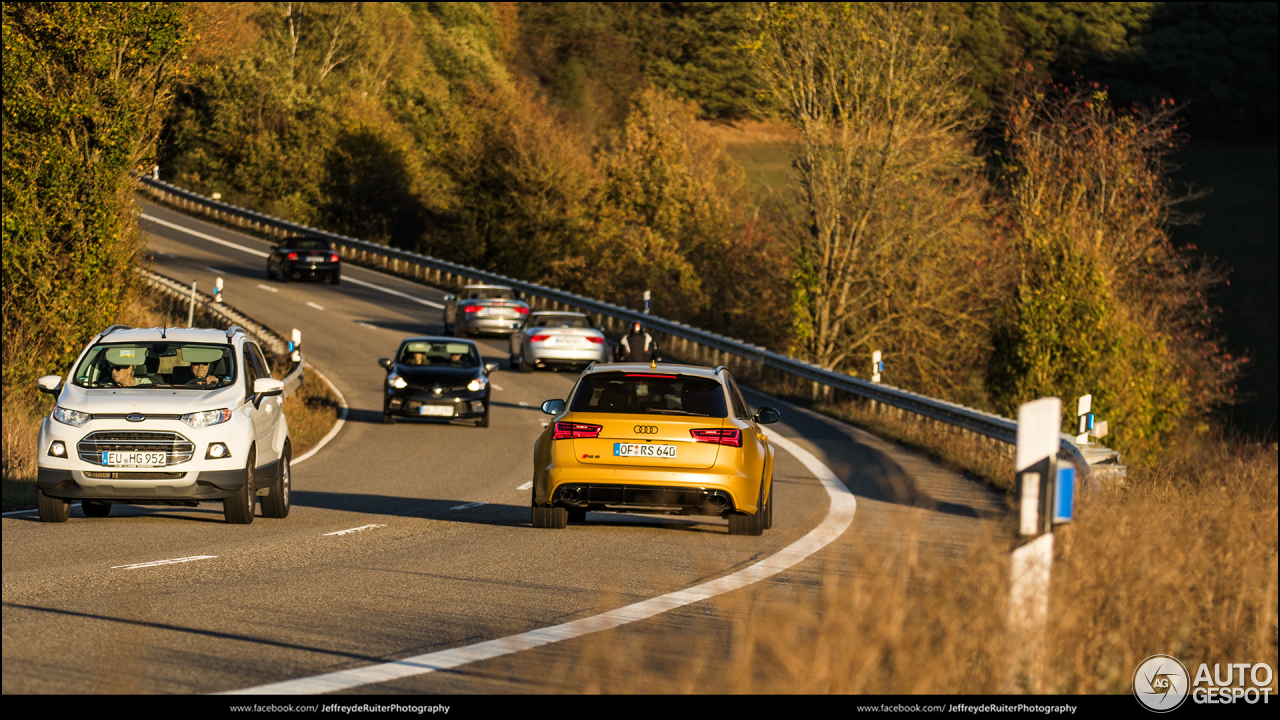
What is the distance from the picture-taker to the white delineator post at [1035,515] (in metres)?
6.05

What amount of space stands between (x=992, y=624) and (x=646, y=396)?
7.89m

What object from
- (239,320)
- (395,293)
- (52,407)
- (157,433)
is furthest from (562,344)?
(157,433)

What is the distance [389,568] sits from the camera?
36.0 feet

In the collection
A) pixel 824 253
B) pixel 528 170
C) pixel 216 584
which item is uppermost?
pixel 528 170

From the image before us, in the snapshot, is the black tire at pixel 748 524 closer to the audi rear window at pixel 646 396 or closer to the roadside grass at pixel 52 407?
the audi rear window at pixel 646 396

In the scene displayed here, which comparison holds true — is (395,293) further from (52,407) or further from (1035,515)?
(1035,515)

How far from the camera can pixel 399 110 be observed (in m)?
82.1

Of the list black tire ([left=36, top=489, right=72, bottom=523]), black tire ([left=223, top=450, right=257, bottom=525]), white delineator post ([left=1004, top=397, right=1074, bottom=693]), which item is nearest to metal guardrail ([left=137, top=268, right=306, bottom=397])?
black tire ([left=223, top=450, right=257, bottom=525])

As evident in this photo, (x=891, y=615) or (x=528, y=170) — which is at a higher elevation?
(x=528, y=170)

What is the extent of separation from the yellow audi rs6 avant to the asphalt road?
15.1 inches

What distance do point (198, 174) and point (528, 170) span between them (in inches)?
807

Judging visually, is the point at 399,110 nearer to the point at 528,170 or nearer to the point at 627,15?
the point at 528,170

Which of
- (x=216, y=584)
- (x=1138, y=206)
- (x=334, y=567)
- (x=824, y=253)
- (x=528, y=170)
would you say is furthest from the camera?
(x=528, y=170)

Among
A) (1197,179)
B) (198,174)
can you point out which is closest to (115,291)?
(198,174)
